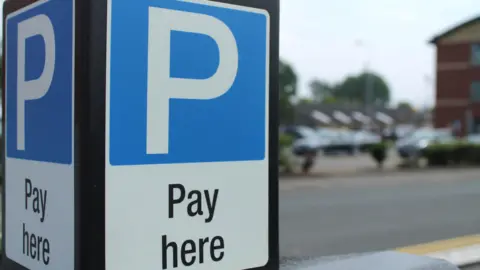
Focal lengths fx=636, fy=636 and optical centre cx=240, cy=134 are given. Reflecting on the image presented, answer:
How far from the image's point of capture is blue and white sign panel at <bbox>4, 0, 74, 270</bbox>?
4.76 ft

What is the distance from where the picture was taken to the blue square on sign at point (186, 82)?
1.44 meters

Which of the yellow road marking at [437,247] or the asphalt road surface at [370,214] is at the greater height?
the yellow road marking at [437,247]

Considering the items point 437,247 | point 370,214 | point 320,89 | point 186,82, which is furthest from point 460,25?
point 320,89

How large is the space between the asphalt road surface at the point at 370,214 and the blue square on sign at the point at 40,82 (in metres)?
4.19

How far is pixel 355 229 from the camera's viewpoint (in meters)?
8.87

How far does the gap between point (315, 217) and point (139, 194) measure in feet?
28.6

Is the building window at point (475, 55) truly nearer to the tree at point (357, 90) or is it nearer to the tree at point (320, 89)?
the tree at point (357, 90)

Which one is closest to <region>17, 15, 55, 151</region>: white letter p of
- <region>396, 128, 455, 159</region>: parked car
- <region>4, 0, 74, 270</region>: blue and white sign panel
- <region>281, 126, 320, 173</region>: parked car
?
<region>4, 0, 74, 270</region>: blue and white sign panel

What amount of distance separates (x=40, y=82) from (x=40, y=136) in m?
0.13

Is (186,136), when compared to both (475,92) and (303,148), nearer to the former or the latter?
(303,148)

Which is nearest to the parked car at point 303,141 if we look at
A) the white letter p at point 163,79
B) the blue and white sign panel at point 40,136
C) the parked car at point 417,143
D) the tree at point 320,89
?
the parked car at point 417,143

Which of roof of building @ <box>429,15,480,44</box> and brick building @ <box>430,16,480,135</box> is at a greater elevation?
roof of building @ <box>429,15,480,44</box>

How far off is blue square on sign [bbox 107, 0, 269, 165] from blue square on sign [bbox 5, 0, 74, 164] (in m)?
0.12

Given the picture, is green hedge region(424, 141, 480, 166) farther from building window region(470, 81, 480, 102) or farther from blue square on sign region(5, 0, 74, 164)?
building window region(470, 81, 480, 102)
